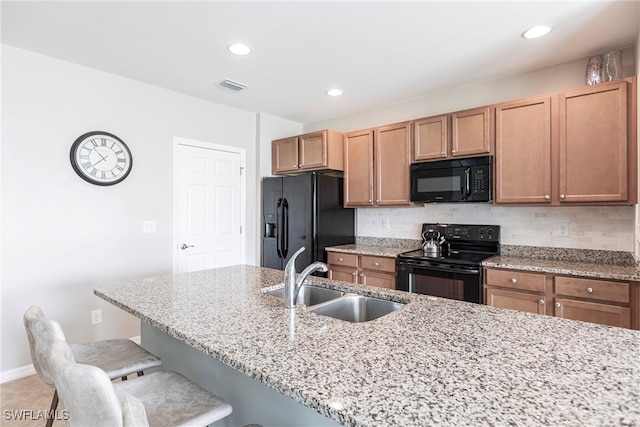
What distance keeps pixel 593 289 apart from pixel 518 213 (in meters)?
0.98

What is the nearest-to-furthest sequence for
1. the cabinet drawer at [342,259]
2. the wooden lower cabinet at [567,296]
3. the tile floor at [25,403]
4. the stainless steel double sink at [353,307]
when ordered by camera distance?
the stainless steel double sink at [353,307] → the tile floor at [25,403] → the wooden lower cabinet at [567,296] → the cabinet drawer at [342,259]

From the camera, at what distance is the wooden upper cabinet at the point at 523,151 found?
271cm

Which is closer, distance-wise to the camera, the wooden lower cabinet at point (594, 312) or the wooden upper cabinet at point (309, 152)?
the wooden lower cabinet at point (594, 312)

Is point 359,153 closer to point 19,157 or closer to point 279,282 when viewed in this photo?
point 279,282

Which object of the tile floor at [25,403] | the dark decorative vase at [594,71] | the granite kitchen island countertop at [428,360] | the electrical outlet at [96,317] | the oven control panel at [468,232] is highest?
the dark decorative vase at [594,71]

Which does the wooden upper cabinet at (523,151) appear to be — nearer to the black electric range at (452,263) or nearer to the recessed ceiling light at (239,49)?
the black electric range at (452,263)

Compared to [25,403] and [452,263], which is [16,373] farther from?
[452,263]

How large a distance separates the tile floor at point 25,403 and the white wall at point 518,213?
3.25 m

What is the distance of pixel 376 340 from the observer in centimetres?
107

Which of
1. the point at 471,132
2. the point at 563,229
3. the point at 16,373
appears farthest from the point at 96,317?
the point at 563,229

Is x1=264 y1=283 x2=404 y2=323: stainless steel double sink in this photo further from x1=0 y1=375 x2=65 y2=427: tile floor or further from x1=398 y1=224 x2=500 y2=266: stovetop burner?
x1=0 y1=375 x2=65 y2=427: tile floor

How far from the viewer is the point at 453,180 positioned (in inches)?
125

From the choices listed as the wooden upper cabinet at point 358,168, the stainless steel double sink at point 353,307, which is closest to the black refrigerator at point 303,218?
the wooden upper cabinet at point 358,168

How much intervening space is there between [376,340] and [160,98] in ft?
10.9
